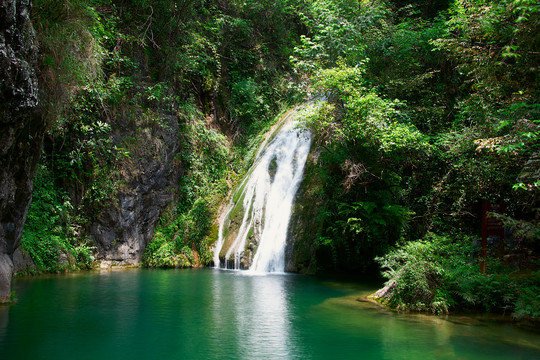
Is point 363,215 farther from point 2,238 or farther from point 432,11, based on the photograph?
point 432,11

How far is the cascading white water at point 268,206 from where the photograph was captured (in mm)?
14383

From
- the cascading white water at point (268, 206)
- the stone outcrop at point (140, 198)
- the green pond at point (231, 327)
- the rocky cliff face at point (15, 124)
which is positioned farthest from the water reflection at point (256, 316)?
the stone outcrop at point (140, 198)

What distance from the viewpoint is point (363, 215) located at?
12.5m

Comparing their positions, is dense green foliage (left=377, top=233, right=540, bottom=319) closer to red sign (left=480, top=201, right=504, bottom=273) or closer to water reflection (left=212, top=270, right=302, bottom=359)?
red sign (left=480, top=201, right=504, bottom=273)

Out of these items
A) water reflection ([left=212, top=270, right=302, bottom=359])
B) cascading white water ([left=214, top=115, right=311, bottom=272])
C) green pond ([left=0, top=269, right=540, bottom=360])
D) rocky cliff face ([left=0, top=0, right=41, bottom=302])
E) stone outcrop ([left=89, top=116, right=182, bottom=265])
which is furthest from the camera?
stone outcrop ([left=89, top=116, right=182, bottom=265])

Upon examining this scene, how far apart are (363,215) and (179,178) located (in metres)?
8.60

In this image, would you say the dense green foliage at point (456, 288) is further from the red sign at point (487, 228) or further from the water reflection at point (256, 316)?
the water reflection at point (256, 316)

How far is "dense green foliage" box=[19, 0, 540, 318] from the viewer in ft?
28.1

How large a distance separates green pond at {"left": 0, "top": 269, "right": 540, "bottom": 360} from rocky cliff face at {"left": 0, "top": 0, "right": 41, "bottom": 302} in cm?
166

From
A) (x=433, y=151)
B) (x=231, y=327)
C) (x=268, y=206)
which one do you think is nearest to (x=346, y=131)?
(x=433, y=151)

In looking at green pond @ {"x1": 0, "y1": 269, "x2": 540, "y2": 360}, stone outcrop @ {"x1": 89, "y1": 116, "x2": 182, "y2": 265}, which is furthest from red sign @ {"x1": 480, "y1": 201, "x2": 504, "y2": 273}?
stone outcrop @ {"x1": 89, "y1": 116, "x2": 182, "y2": 265}

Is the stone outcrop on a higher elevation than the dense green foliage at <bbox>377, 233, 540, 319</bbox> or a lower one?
higher

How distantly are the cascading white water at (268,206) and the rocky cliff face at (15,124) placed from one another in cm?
773

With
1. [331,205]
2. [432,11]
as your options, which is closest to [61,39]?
[331,205]
